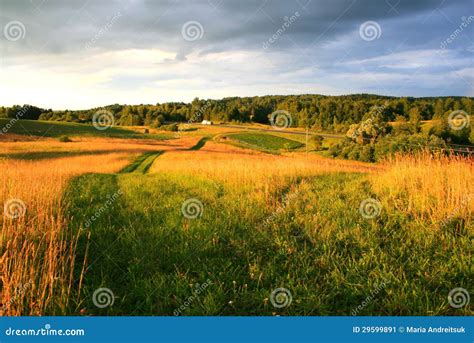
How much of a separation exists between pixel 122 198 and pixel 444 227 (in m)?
8.52

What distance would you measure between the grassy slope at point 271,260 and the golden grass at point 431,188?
63cm

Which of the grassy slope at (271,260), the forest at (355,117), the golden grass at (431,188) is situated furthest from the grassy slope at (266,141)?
the grassy slope at (271,260)

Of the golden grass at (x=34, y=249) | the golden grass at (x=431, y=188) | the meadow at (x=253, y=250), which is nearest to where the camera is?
the golden grass at (x=34, y=249)

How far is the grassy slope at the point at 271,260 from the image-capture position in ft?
12.8

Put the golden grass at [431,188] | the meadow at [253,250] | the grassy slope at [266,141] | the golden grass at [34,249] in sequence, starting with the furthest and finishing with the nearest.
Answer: the grassy slope at [266,141] < the golden grass at [431,188] < the meadow at [253,250] < the golden grass at [34,249]

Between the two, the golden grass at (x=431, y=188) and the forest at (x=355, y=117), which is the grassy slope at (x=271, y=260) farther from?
the forest at (x=355, y=117)

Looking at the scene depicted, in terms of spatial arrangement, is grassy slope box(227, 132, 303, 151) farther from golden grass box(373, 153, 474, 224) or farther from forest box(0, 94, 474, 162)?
golden grass box(373, 153, 474, 224)

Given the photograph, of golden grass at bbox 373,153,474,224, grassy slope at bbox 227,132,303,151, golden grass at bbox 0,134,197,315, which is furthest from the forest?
golden grass at bbox 373,153,474,224

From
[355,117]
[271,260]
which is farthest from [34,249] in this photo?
[355,117]

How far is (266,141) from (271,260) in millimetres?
76935

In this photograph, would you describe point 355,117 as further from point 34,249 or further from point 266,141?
point 34,249

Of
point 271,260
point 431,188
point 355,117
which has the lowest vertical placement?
point 271,260

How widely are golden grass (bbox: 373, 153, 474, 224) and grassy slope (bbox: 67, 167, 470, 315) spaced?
25.0 inches

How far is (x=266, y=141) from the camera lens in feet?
266
